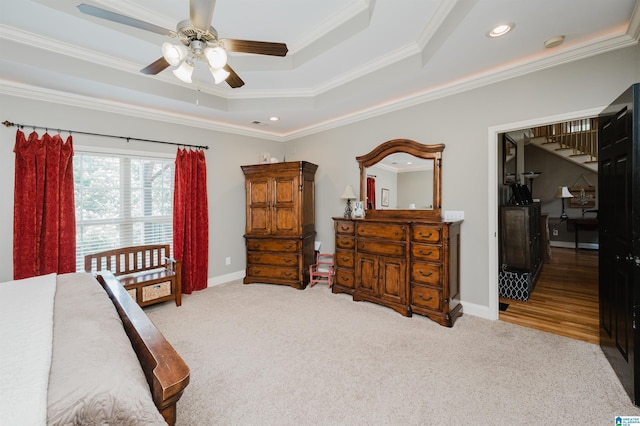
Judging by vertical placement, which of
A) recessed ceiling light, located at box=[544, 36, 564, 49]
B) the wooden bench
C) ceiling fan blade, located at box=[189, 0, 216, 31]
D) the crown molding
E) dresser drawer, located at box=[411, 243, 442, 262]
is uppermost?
recessed ceiling light, located at box=[544, 36, 564, 49]

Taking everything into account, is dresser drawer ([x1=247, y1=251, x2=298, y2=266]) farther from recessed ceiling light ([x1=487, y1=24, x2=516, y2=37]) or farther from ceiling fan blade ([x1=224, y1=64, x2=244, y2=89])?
recessed ceiling light ([x1=487, y1=24, x2=516, y2=37])

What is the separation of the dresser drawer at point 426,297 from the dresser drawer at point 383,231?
23.2 inches

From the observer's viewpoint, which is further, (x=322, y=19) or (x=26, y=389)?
(x=322, y=19)

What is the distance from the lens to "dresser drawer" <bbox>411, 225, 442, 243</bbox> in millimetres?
2867

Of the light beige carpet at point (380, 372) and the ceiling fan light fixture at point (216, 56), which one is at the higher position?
the ceiling fan light fixture at point (216, 56)

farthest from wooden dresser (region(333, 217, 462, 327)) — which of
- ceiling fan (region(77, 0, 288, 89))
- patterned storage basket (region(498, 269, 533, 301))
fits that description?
ceiling fan (region(77, 0, 288, 89))

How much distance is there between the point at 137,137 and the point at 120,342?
3264mm

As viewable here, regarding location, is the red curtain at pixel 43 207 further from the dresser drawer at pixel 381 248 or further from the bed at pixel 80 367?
the dresser drawer at pixel 381 248

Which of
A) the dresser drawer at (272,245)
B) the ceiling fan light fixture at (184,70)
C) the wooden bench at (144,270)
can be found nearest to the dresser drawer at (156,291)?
the wooden bench at (144,270)

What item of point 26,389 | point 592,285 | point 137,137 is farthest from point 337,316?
point 592,285

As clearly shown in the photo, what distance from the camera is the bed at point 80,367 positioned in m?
0.82

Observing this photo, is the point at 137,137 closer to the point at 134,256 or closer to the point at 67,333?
the point at 134,256

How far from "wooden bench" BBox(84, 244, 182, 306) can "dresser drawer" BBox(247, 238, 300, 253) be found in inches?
46.0

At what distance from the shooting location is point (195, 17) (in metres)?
1.57
